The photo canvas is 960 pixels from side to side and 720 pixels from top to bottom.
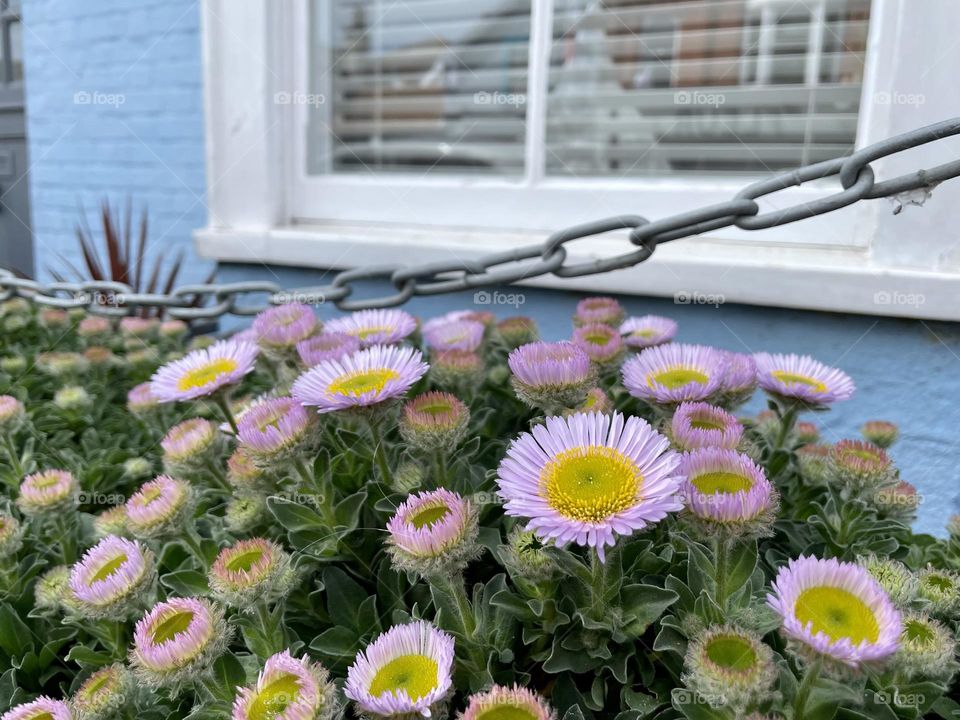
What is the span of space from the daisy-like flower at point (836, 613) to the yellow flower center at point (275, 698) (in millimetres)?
296

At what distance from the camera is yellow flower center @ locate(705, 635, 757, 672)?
16.4 inches

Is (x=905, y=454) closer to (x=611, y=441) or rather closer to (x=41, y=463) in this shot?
(x=611, y=441)

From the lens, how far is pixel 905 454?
1.44 m

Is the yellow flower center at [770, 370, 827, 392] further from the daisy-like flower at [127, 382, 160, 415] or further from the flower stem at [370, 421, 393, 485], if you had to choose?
the daisy-like flower at [127, 382, 160, 415]

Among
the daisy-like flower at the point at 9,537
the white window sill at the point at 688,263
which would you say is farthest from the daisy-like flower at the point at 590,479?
the white window sill at the point at 688,263

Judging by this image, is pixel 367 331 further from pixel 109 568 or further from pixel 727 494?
pixel 727 494

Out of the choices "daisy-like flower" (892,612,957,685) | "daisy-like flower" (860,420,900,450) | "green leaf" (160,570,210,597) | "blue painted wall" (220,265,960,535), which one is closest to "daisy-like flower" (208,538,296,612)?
"green leaf" (160,570,210,597)

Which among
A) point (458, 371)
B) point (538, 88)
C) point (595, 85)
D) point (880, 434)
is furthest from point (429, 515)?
point (595, 85)

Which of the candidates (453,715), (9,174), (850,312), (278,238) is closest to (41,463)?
(453,715)

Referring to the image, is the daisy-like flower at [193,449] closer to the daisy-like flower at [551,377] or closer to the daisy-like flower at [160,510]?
the daisy-like flower at [160,510]

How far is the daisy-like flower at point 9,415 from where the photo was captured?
0.90m

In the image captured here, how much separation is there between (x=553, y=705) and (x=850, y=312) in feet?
3.97

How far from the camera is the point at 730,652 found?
0.43 meters

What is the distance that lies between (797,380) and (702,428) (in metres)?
0.22
